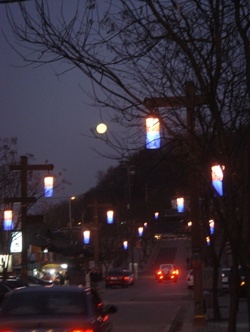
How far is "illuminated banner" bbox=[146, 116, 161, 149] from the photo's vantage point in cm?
1472

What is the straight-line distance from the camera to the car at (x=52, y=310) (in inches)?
453

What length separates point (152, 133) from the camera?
A: 14984 mm

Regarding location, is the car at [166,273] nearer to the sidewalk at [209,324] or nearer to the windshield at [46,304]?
the sidewalk at [209,324]

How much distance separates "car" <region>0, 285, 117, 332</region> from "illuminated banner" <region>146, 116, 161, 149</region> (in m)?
3.19

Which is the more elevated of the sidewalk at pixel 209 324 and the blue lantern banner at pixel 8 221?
the blue lantern banner at pixel 8 221

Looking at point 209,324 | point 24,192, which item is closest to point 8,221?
point 24,192

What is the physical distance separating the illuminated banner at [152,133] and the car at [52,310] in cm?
319

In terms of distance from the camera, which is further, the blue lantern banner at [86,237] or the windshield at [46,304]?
the blue lantern banner at [86,237]

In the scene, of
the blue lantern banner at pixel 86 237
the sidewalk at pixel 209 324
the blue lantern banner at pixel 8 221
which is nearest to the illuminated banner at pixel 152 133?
the sidewalk at pixel 209 324

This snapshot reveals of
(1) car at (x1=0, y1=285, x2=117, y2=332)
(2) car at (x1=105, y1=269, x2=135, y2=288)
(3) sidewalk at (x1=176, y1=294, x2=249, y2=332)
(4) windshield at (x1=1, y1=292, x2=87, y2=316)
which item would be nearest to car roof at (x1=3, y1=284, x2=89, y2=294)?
(1) car at (x1=0, y1=285, x2=117, y2=332)

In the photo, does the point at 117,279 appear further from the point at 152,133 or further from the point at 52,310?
the point at 52,310

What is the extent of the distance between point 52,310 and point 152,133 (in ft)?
13.7

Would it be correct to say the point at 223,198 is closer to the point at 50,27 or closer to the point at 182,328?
the point at 50,27

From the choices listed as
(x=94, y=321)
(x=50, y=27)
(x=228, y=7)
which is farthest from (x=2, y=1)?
(x=94, y=321)
